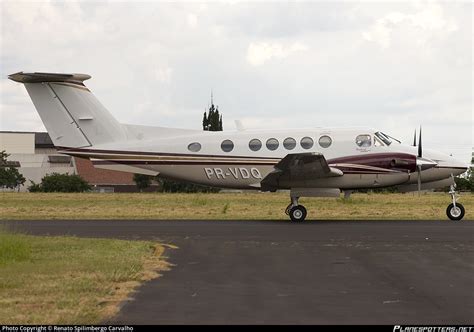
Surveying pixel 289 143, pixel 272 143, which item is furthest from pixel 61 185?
pixel 289 143

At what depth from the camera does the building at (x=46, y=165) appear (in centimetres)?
10106

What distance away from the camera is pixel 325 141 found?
28.8 m

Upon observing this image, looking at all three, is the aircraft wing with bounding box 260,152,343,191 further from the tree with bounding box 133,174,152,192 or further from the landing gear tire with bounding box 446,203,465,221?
the tree with bounding box 133,174,152,192

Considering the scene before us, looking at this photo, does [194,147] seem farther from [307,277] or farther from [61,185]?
[61,185]

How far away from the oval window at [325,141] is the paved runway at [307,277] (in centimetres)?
508

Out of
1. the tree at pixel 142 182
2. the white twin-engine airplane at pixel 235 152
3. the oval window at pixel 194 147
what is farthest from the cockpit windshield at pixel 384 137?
the tree at pixel 142 182

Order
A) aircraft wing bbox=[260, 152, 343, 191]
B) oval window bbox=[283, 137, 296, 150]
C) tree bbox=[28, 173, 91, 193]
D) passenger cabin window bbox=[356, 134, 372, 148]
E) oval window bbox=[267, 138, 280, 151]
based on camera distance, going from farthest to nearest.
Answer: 1. tree bbox=[28, 173, 91, 193]
2. oval window bbox=[267, 138, 280, 151]
3. oval window bbox=[283, 137, 296, 150]
4. passenger cabin window bbox=[356, 134, 372, 148]
5. aircraft wing bbox=[260, 152, 343, 191]

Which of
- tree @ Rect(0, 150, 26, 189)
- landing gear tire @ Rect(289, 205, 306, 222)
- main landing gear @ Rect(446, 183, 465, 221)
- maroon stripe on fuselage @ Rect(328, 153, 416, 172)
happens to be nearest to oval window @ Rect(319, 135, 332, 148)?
maroon stripe on fuselage @ Rect(328, 153, 416, 172)

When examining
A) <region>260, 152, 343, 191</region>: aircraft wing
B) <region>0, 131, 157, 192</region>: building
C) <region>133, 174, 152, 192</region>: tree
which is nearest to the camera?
<region>260, 152, 343, 191</region>: aircraft wing

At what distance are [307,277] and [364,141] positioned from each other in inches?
618

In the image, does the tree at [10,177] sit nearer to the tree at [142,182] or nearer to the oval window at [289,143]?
the tree at [142,182]

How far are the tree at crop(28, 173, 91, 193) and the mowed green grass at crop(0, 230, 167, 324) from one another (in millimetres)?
60422

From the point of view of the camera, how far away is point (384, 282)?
13031mm

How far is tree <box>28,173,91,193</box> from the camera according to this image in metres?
79.6
